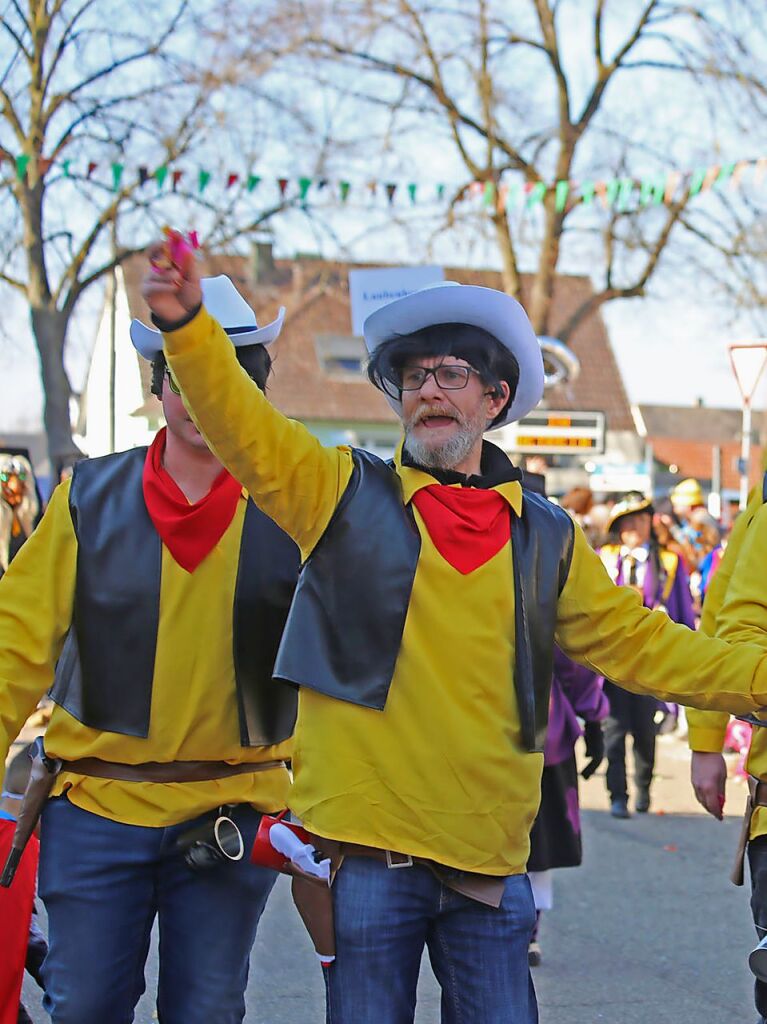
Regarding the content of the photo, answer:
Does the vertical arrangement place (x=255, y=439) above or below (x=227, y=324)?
below

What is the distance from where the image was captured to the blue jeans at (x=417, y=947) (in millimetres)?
2652

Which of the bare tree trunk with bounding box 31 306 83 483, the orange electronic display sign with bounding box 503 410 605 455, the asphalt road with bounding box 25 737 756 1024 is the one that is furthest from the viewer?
the orange electronic display sign with bounding box 503 410 605 455

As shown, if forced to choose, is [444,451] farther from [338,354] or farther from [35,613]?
[338,354]

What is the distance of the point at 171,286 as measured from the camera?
2.34 meters

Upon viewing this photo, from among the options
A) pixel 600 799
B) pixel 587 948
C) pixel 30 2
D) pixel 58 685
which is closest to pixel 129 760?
pixel 58 685

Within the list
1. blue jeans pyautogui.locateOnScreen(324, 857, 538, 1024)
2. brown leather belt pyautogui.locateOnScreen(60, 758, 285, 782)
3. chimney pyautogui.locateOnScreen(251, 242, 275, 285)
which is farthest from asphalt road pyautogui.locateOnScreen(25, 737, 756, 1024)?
chimney pyautogui.locateOnScreen(251, 242, 275, 285)

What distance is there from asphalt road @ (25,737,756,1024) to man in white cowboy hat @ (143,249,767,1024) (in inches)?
93.2

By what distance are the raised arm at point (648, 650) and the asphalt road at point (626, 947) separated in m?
2.39

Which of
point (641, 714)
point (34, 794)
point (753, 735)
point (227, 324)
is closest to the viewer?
point (34, 794)

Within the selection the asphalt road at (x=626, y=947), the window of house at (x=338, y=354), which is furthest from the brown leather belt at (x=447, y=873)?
the window of house at (x=338, y=354)

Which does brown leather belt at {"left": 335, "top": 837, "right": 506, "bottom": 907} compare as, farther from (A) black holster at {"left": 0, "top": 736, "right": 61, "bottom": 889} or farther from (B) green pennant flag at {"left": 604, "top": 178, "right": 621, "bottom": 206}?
(B) green pennant flag at {"left": 604, "top": 178, "right": 621, "bottom": 206}

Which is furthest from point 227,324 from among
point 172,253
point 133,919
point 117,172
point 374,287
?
point 117,172

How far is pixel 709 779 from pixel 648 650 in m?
0.81

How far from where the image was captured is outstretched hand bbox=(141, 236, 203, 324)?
7.66 ft
